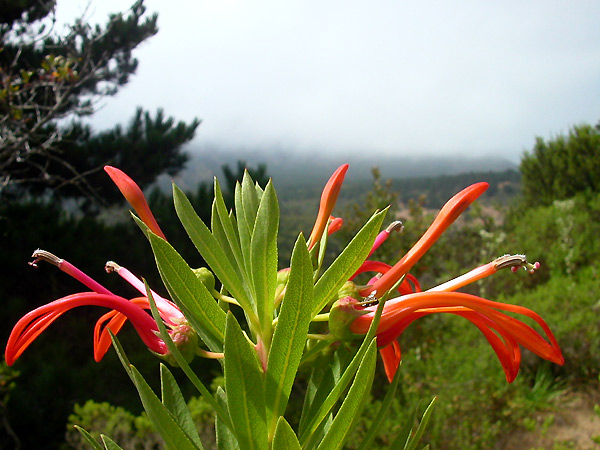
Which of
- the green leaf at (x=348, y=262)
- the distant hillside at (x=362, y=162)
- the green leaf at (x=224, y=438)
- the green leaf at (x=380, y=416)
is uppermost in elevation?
the distant hillside at (x=362, y=162)

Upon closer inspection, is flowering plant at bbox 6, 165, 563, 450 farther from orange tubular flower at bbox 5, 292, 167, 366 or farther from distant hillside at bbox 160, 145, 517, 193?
distant hillside at bbox 160, 145, 517, 193

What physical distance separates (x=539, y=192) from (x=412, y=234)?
1305 cm

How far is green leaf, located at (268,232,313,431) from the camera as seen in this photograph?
48cm

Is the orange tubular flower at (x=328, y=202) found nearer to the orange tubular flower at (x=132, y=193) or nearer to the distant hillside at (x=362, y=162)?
the orange tubular flower at (x=132, y=193)

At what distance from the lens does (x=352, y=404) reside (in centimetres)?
50

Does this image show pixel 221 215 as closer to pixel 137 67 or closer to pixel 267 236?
pixel 267 236

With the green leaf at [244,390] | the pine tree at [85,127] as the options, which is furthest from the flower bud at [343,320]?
the pine tree at [85,127]

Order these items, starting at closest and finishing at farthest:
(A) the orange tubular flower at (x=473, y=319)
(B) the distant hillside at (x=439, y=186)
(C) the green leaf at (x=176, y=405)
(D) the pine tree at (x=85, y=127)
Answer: (A) the orange tubular flower at (x=473, y=319)
(C) the green leaf at (x=176, y=405)
(D) the pine tree at (x=85, y=127)
(B) the distant hillside at (x=439, y=186)

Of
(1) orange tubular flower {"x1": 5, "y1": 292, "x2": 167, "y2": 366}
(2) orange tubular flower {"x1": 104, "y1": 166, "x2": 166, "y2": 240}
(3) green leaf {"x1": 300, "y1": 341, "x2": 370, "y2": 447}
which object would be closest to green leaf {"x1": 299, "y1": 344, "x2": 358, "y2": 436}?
(3) green leaf {"x1": 300, "y1": 341, "x2": 370, "y2": 447}

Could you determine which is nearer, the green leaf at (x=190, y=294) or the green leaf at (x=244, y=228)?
the green leaf at (x=190, y=294)

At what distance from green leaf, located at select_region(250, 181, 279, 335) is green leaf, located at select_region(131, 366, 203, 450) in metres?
0.17

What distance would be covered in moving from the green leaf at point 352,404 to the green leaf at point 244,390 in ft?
0.26

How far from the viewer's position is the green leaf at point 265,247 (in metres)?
0.56

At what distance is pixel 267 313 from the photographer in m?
0.59
